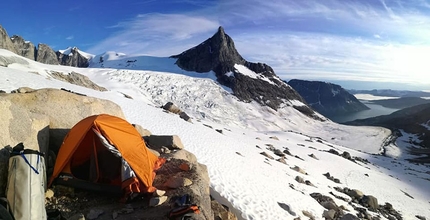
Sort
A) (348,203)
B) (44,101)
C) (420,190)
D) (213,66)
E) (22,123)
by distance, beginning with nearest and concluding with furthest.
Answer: (22,123) < (44,101) < (348,203) < (420,190) < (213,66)

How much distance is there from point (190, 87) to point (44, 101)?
262 feet

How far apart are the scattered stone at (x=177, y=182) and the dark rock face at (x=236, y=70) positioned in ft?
304

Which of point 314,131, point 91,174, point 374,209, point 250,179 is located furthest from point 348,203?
point 314,131

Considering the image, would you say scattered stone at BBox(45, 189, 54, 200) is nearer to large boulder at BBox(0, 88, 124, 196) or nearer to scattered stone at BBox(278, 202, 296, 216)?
large boulder at BBox(0, 88, 124, 196)

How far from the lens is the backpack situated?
19.4 ft

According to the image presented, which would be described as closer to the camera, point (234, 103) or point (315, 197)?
point (315, 197)

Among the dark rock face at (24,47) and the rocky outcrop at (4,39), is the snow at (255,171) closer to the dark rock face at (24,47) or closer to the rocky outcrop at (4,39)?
the rocky outcrop at (4,39)

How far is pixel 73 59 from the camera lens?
6550 inches

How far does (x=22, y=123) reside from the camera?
27.1 feet

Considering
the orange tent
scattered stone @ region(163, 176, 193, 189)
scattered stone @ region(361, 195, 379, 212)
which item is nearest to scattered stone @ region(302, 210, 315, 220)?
scattered stone @ region(163, 176, 193, 189)

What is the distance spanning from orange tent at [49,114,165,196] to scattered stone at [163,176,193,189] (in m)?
0.57

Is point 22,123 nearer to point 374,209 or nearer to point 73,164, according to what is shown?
point 73,164

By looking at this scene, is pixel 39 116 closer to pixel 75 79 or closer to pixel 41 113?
pixel 41 113

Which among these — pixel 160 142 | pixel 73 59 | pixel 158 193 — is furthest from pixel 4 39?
pixel 158 193
